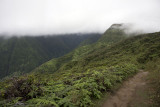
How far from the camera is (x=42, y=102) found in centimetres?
703

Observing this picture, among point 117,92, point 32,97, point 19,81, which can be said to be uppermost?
point 19,81

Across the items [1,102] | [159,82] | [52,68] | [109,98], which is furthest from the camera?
[52,68]

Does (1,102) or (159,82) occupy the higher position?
(1,102)

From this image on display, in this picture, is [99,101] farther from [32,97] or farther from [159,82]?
[159,82]

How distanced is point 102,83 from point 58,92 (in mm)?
4926

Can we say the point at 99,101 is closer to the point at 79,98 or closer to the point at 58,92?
the point at 79,98

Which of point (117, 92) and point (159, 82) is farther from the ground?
point (159, 82)

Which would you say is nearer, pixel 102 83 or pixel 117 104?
pixel 117 104

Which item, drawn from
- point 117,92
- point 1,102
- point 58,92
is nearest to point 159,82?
point 117,92

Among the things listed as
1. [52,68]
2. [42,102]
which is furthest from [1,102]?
[52,68]

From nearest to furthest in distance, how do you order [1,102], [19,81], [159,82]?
[1,102], [19,81], [159,82]

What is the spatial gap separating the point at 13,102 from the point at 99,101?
256 inches

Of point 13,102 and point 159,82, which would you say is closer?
point 13,102

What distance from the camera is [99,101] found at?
8.88m
